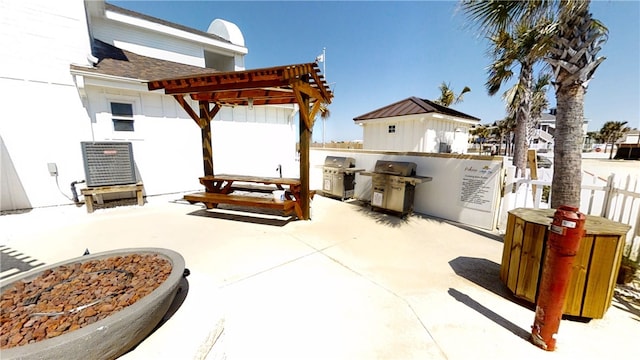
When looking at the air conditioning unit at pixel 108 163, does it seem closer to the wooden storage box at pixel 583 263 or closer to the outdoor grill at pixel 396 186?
the outdoor grill at pixel 396 186

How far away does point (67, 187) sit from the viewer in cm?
591

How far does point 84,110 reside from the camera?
5887 mm

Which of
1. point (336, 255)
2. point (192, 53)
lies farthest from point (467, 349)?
point (192, 53)

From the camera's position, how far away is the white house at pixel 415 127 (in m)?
9.62

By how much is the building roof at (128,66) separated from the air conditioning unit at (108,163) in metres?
1.75

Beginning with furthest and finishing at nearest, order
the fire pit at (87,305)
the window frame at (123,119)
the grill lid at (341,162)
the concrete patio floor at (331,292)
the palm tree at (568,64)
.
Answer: the grill lid at (341,162), the window frame at (123,119), the palm tree at (568,64), the concrete patio floor at (331,292), the fire pit at (87,305)

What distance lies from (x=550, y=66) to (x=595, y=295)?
123 inches

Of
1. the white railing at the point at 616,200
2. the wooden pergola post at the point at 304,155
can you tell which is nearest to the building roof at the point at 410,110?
the white railing at the point at 616,200

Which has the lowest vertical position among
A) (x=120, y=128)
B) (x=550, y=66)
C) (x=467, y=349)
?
(x=467, y=349)

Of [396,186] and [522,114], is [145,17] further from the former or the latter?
[522,114]

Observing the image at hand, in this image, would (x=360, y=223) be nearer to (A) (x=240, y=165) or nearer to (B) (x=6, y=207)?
(A) (x=240, y=165)

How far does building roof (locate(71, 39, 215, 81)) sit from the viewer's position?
6082 mm

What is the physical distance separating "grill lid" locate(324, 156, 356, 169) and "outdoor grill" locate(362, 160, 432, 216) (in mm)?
1472

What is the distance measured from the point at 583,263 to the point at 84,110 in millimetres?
9439
